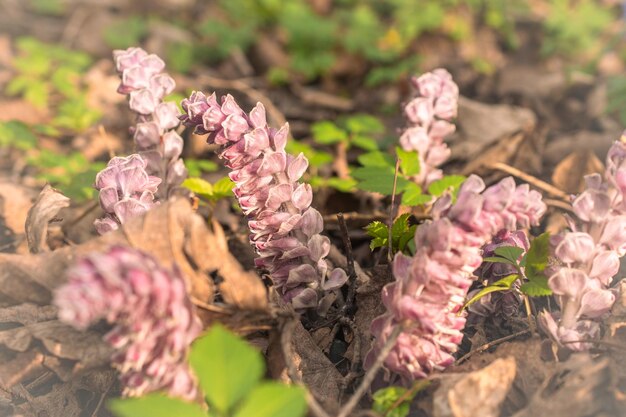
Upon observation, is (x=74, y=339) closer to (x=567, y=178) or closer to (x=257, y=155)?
(x=257, y=155)

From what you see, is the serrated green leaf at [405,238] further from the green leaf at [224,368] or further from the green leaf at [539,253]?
the green leaf at [224,368]

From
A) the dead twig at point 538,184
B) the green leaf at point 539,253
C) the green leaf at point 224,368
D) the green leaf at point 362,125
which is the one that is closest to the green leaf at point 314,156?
the green leaf at point 362,125

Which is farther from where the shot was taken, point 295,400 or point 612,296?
point 612,296

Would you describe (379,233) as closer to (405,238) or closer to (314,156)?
(405,238)

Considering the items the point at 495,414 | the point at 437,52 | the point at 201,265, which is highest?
the point at 201,265

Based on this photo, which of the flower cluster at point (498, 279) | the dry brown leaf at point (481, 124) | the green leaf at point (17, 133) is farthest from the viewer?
the dry brown leaf at point (481, 124)

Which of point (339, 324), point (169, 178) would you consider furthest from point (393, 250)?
point (169, 178)

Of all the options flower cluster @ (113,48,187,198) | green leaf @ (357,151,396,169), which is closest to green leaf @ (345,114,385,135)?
green leaf @ (357,151,396,169)
